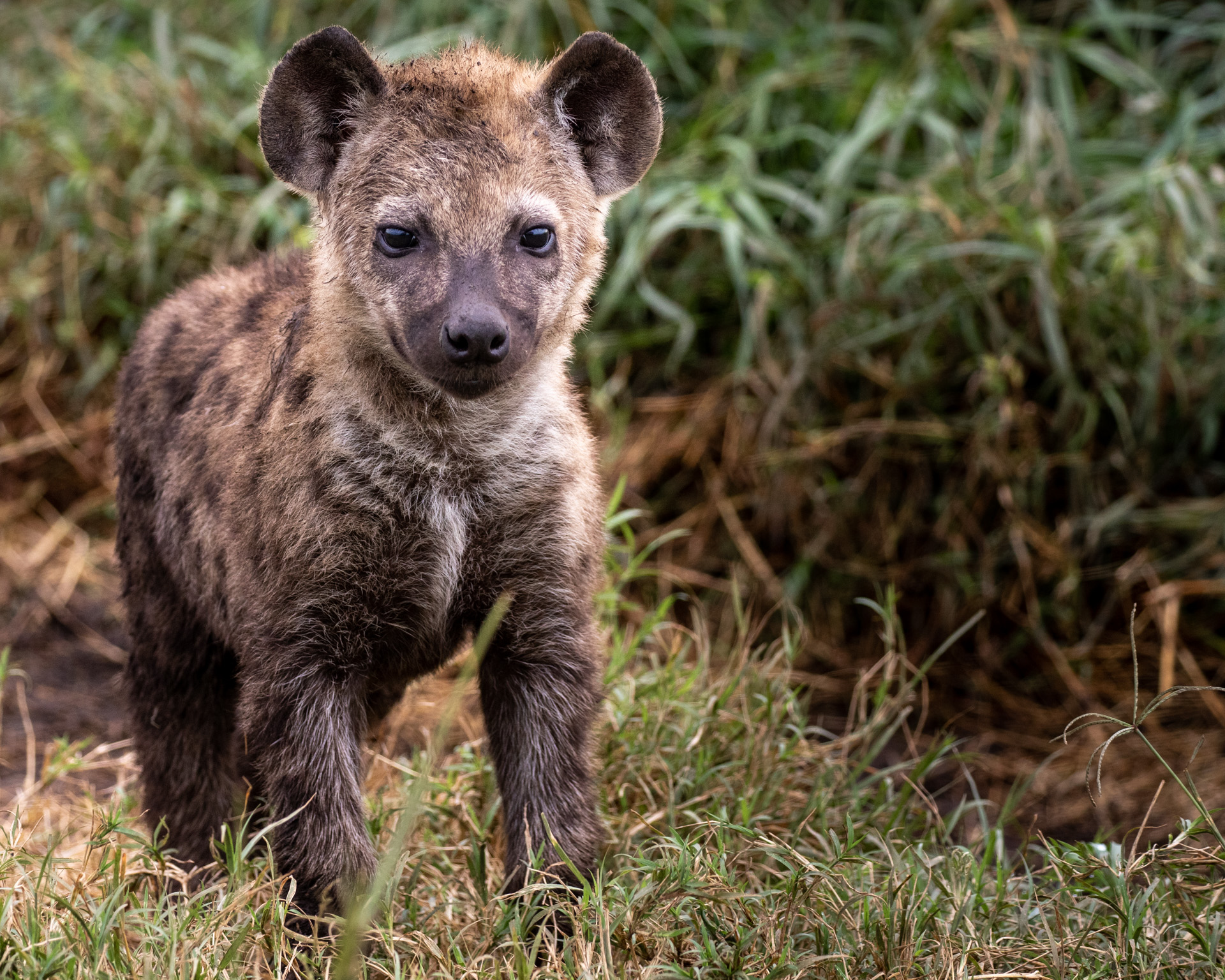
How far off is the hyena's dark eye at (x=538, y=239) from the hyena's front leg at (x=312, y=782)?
1.03 metres

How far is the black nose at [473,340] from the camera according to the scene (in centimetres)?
285

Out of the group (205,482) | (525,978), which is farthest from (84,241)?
(525,978)

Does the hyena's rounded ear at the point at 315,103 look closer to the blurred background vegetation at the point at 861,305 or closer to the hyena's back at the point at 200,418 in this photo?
the hyena's back at the point at 200,418

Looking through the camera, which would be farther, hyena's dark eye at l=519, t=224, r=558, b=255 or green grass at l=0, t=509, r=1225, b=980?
hyena's dark eye at l=519, t=224, r=558, b=255

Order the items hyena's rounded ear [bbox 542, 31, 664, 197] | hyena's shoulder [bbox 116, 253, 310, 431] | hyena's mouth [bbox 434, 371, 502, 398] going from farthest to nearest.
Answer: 1. hyena's shoulder [bbox 116, 253, 310, 431]
2. hyena's rounded ear [bbox 542, 31, 664, 197]
3. hyena's mouth [bbox 434, 371, 502, 398]

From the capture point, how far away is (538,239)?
313cm

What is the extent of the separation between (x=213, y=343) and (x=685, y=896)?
6.09ft

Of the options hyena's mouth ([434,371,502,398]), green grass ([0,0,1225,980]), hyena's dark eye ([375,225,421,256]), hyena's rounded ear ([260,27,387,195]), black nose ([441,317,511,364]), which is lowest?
green grass ([0,0,1225,980])

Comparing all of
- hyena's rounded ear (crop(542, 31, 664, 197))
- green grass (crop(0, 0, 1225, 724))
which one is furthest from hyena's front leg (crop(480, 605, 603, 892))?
green grass (crop(0, 0, 1225, 724))

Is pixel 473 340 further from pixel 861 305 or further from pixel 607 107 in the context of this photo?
pixel 861 305

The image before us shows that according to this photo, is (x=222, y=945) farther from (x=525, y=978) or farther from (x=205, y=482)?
(x=205, y=482)

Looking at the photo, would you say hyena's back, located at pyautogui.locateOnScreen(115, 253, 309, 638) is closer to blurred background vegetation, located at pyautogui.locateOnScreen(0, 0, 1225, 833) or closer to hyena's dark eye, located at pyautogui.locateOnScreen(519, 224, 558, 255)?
hyena's dark eye, located at pyautogui.locateOnScreen(519, 224, 558, 255)

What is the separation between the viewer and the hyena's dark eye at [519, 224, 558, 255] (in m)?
3.11

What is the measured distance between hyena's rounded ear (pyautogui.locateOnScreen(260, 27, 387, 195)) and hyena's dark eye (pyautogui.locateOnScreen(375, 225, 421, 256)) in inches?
13.1
